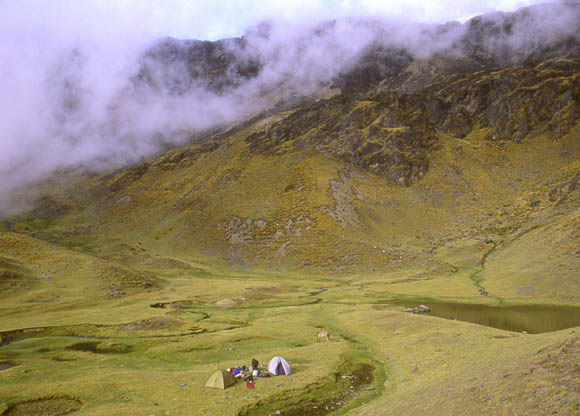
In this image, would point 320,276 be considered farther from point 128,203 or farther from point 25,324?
point 128,203

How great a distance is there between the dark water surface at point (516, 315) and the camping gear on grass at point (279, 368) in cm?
2807

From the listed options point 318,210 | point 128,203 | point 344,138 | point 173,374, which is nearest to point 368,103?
point 344,138

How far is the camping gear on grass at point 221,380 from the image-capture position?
79.5ft

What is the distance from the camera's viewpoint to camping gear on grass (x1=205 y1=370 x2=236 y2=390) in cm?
2422

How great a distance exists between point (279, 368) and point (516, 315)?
119 ft

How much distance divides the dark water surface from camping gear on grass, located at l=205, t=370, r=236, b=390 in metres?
32.5

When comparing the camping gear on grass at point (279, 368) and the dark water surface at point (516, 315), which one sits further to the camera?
the dark water surface at point (516, 315)

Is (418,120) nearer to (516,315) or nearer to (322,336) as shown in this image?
(516,315)

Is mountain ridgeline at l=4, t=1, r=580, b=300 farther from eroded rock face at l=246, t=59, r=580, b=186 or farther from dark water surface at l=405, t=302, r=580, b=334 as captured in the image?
dark water surface at l=405, t=302, r=580, b=334

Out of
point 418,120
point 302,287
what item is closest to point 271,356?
point 302,287

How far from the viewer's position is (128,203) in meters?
186

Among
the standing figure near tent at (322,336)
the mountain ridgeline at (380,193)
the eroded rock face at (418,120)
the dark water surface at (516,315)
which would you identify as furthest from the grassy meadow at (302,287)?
the eroded rock face at (418,120)

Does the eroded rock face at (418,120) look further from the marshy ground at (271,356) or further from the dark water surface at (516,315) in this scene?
the marshy ground at (271,356)

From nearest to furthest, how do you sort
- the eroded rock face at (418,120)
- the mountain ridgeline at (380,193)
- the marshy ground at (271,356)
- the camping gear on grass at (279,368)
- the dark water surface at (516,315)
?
1. the marshy ground at (271,356)
2. the camping gear on grass at (279,368)
3. the dark water surface at (516,315)
4. the mountain ridgeline at (380,193)
5. the eroded rock face at (418,120)
